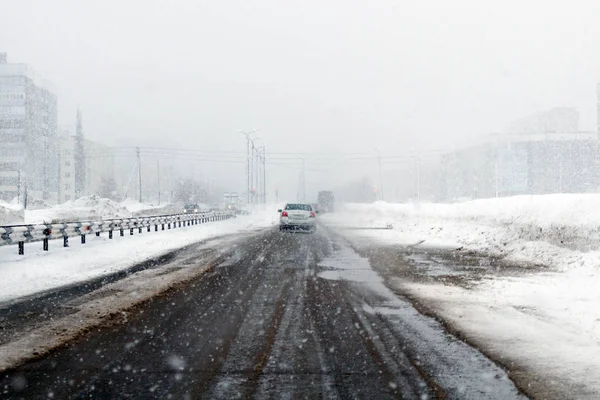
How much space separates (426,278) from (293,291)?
3.54m

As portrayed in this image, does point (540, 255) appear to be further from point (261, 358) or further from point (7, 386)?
point (7, 386)

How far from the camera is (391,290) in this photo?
1027 centimetres

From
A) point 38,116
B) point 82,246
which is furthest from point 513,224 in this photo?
point 38,116

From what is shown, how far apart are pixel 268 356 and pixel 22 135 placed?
128 meters

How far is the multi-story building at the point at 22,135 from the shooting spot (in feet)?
381

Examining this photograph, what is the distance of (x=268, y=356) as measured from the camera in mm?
5707

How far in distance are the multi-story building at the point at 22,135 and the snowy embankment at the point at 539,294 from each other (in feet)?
363

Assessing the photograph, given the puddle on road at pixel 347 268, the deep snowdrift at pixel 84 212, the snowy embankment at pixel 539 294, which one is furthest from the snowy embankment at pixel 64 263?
the deep snowdrift at pixel 84 212

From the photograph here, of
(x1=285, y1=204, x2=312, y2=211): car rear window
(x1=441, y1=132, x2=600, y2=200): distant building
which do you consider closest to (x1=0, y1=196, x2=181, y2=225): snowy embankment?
(x1=285, y1=204, x2=312, y2=211): car rear window

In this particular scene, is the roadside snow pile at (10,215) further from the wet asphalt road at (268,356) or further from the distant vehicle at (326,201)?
the distant vehicle at (326,201)

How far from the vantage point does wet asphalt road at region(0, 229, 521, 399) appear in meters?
4.69

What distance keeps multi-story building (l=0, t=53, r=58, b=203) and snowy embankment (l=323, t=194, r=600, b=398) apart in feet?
363

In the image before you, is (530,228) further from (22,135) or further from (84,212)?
(22,135)

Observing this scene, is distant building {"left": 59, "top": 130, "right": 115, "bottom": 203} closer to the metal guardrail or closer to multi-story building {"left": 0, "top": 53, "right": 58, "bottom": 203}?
multi-story building {"left": 0, "top": 53, "right": 58, "bottom": 203}
